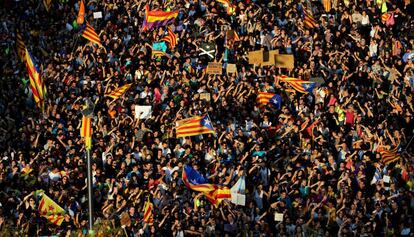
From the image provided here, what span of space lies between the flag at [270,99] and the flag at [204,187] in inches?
148

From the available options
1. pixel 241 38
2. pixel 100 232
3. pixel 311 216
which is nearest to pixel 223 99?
pixel 241 38

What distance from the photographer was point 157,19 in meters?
38.3

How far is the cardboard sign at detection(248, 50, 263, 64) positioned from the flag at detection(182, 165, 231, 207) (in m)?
5.56

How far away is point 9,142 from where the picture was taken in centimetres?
3478

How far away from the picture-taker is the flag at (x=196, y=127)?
1309 inches

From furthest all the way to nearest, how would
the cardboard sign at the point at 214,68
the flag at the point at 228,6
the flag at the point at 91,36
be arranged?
the flag at the point at 228,6, the flag at the point at 91,36, the cardboard sign at the point at 214,68

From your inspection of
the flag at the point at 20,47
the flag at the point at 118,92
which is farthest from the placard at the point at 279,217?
the flag at the point at 20,47

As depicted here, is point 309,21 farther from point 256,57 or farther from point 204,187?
point 204,187

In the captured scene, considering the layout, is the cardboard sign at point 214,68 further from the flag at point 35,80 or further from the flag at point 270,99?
the flag at point 35,80

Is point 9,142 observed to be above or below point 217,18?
below

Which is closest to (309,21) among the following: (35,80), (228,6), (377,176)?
(228,6)

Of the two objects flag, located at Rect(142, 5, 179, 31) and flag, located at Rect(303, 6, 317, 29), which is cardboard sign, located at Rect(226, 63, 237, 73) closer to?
flag, located at Rect(303, 6, 317, 29)

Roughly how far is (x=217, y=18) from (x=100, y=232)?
11722mm

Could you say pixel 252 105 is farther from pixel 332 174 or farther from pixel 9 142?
pixel 9 142
